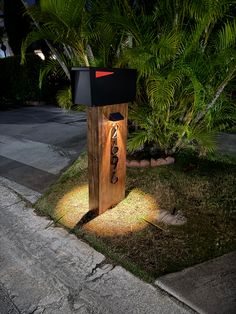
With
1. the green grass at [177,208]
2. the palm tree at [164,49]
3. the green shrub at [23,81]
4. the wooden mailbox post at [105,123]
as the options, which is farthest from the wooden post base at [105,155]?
the green shrub at [23,81]

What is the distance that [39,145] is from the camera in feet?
20.6

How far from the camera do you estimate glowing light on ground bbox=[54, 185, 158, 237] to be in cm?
323

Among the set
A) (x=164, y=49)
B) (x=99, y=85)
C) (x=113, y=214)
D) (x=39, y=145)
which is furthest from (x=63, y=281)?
(x=39, y=145)

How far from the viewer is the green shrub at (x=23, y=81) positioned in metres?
11.7

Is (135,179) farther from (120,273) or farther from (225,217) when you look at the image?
(120,273)

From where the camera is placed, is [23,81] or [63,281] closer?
[63,281]

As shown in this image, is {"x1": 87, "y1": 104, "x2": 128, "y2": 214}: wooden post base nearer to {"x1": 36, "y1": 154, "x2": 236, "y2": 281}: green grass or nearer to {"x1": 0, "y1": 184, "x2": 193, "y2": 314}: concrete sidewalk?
{"x1": 36, "y1": 154, "x2": 236, "y2": 281}: green grass

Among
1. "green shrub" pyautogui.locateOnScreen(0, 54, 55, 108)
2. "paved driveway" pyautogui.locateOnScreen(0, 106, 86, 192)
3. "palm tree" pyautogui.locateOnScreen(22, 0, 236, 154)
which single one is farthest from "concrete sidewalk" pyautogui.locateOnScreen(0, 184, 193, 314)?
"green shrub" pyautogui.locateOnScreen(0, 54, 55, 108)

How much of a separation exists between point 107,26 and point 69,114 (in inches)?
220

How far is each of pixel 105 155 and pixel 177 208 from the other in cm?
107

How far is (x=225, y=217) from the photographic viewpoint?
11.1ft

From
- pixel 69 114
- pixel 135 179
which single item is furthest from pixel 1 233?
pixel 69 114

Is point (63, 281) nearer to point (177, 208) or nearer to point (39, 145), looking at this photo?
point (177, 208)

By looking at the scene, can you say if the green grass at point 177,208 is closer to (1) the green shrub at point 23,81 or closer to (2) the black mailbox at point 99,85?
(2) the black mailbox at point 99,85
